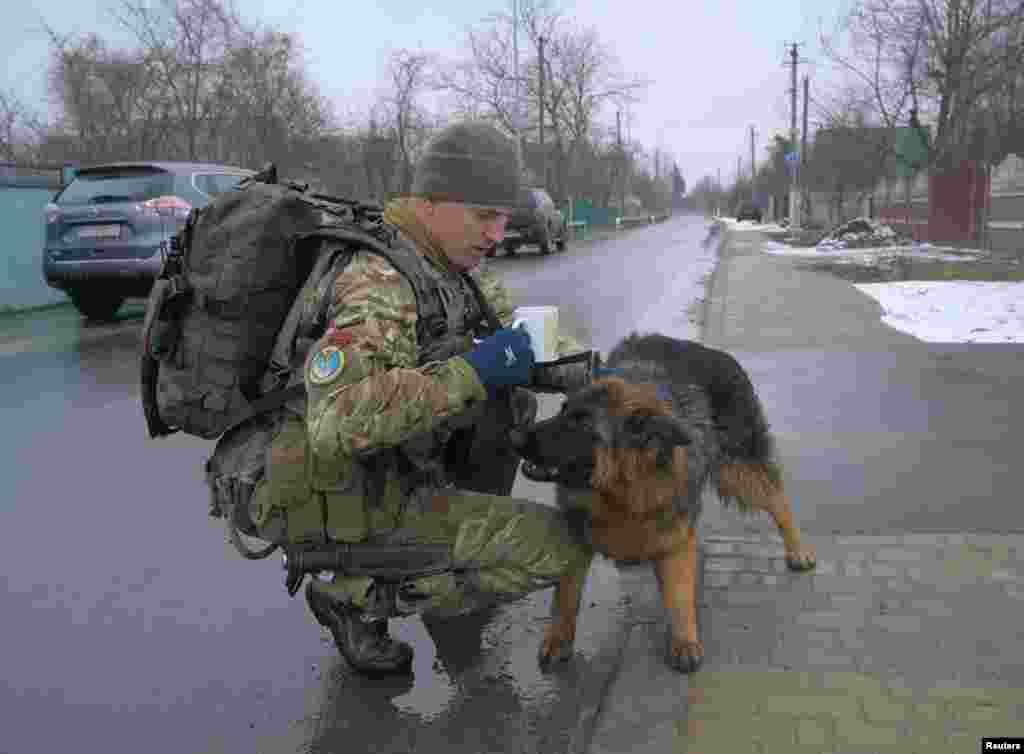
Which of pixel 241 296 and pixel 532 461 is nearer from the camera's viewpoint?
pixel 241 296

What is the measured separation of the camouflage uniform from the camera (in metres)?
2.32

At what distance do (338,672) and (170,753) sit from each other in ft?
2.06

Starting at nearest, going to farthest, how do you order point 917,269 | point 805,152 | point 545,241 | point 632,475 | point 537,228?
point 632,475, point 917,269, point 537,228, point 545,241, point 805,152

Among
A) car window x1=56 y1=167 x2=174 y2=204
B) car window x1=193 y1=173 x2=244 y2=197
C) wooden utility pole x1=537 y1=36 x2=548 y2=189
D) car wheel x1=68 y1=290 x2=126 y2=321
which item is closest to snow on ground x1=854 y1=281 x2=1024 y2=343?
car window x1=193 y1=173 x2=244 y2=197

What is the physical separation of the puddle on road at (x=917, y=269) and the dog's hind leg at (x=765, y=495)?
11.8 metres

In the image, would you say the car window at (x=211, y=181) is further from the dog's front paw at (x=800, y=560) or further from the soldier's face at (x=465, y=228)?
the dog's front paw at (x=800, y=560)

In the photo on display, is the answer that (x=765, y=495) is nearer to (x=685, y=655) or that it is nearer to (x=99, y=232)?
(x=685, y=655)

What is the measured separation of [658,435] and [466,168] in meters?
1.02

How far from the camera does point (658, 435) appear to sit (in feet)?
9.16

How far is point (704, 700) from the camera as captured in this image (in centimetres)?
280

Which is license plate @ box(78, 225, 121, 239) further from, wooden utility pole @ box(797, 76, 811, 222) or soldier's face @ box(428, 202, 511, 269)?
wooden utility pole @ box(797, 76, 811, 222)

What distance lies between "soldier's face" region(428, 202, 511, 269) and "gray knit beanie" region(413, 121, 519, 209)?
0.03 meters

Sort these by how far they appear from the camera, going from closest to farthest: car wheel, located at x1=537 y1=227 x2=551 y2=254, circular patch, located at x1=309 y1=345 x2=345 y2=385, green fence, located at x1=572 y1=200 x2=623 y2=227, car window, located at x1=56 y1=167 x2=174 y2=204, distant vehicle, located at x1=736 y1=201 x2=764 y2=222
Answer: circular patch, located at x1=309 y1=345 x2=345 y2=385 < car window, located at x1=56 y1=167 x2=174 y2=204 < car wheel, located at x1=537 y1=227 x2=551 y2=254 < green fence, located at x1=572 y1=200 x2=623 y2=227 < distant vehicle, located at x1=736 y1=201 x2=764 y2=222

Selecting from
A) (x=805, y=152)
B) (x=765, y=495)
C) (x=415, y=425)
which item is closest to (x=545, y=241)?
(x=765, y=495)
